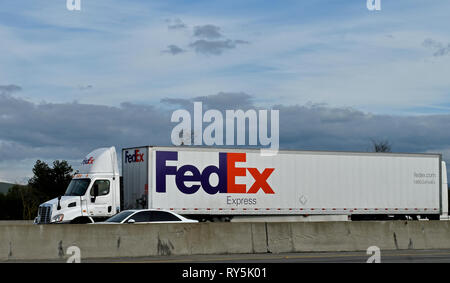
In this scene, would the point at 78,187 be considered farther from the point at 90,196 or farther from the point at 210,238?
the point at 210,238

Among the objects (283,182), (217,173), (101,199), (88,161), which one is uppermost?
(88,161)

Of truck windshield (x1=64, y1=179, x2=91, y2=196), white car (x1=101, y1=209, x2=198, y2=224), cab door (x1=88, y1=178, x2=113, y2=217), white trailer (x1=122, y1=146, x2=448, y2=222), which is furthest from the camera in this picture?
white trailer (x1=122, y1=146, x2=448, y2=222)

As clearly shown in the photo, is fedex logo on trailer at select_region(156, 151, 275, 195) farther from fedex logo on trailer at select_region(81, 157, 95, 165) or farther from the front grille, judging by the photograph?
the front grille

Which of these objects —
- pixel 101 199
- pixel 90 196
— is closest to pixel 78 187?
pixel 90 196

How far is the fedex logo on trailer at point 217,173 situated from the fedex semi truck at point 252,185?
0.14 feet

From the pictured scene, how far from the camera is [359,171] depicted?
3612 cm

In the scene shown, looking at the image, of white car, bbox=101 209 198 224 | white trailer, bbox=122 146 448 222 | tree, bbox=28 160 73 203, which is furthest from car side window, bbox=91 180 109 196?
tree, bbox=28 160 73 203

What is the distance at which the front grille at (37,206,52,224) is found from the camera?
30.0 m

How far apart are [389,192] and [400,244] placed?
1314 cm

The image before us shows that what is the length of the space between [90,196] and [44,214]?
6.55ft

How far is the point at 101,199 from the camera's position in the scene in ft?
101

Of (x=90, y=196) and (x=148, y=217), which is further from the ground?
(x=90, y=196)

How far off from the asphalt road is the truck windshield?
11.5 m
